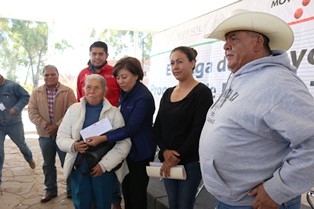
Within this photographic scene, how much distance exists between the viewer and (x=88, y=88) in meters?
1.86

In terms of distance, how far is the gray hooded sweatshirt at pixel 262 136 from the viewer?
0.88 m

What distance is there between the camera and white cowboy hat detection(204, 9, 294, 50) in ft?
3.41

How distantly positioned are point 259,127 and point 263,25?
0.41 metres

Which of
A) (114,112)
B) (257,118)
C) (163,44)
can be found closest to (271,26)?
(257,118)

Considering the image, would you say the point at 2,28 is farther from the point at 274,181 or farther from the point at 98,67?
the point at 274,181

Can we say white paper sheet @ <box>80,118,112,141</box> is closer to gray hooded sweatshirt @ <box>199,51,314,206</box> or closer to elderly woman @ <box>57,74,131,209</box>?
elderly woman @ <box>57,74,131,209</box>

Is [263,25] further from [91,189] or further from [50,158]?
[50,158]

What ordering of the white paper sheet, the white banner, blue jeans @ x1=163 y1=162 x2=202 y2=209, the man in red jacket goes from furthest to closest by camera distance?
1. the man in red jacket
2. the white banner
3. the white paper sheet
4. blue jeans @ x1=163 y1=162 x2=202 y2=209

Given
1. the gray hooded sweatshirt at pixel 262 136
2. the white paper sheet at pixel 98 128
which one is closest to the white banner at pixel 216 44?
the gray hooded sweatshirt at pixel 262 136

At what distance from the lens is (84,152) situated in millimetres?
1809

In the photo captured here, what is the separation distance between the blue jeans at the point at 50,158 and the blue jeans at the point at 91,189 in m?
0.84

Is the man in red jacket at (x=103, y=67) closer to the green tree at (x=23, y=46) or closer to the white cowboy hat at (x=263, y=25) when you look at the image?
the white cowboy hat at (x=263, y=25)

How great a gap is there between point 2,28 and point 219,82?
5782 mm

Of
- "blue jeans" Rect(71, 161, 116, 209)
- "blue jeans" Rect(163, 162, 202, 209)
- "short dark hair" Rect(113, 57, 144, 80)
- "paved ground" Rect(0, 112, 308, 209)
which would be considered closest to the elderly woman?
→ "blue jeans" Rect(71, 161, 116, 209)
